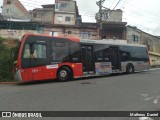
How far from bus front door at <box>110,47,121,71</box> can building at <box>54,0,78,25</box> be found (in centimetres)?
3655

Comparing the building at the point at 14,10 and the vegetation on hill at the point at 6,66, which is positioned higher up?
the building at the point at 14,10

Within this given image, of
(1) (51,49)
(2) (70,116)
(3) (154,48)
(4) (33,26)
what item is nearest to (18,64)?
(1) (51,49)

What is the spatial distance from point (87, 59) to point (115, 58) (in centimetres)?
352

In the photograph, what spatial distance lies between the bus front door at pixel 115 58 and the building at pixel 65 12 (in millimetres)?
36545

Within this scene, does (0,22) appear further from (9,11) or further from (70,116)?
(70,116)

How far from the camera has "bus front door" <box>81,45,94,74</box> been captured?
18469mm

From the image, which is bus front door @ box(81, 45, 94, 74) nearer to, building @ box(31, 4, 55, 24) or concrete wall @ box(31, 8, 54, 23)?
building @ box(31, 4, 55, 24)

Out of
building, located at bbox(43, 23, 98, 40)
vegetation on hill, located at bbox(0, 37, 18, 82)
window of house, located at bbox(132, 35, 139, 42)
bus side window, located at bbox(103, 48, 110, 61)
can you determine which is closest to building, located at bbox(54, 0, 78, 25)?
building, located at bbox(43, 23, 98, 40)

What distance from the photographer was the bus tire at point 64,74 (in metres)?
17.0

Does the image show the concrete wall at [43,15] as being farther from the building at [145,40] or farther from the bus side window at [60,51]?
the bus side window at [60,51]

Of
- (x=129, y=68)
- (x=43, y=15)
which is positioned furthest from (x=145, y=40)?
(x=129, y=68)

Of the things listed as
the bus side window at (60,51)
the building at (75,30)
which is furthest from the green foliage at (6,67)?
the building at (75,30)

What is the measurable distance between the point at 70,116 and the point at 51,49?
32.2 feet

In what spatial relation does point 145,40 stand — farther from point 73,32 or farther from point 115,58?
point 115,58
